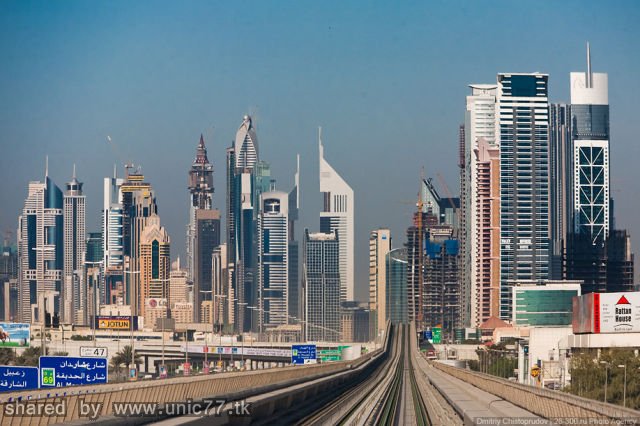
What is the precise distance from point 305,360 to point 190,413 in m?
103

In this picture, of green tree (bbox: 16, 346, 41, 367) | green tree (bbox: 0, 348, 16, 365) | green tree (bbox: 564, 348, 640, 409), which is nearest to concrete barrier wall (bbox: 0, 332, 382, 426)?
green tree (bbox: 564, 348, 640, 409)

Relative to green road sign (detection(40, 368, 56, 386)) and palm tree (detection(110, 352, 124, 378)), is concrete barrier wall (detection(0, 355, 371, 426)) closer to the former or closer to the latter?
green road sign (detection(40, 368, 56, 386))

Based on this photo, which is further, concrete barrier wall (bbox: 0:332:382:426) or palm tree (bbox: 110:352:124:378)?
palm tree (bbox: 110:352:124:378)

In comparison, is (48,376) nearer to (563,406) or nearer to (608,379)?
(563,406)

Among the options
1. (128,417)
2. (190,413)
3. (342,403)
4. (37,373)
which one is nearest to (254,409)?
(190,413)

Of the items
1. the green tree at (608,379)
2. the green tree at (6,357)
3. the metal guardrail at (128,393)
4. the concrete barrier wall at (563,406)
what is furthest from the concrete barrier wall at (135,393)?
the green tree at (6,357)

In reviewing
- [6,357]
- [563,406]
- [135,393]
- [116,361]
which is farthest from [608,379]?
[116,361]

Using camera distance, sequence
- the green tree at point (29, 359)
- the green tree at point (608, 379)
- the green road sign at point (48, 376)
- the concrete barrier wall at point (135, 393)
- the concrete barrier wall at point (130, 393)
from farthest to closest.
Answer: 1. the green tree at point (29, 359)
2. the green tree at point (608, 379)
3. the green road sign at point (48, 376)
4. the concrete barrier wall at point (135, 393)
5. the concrete barrier wall at point (130, 393)

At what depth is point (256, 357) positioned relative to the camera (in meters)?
200

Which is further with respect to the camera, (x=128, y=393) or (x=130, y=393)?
(x=130, y=393)

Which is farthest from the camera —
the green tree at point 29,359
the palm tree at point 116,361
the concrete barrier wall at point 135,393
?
the palm tree at point 116,361

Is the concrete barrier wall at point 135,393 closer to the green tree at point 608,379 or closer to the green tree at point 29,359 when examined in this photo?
the green tree at point 608,379

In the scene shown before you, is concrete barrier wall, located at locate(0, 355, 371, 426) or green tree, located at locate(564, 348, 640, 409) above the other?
concrete barrier wall, located at locate(0, 355, 371, 426)

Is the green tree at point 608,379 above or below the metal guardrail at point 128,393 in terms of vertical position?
below
